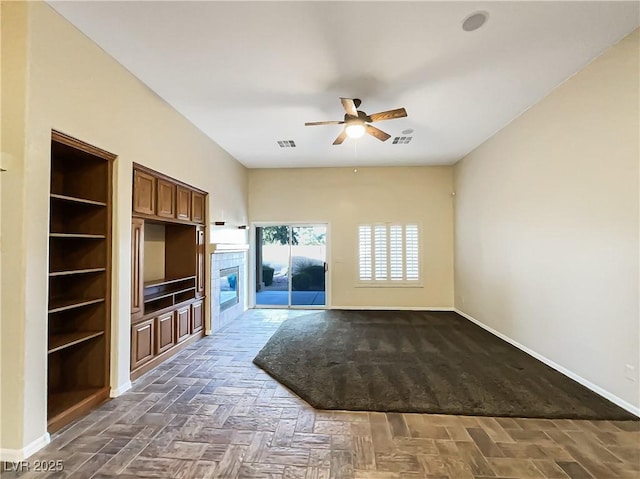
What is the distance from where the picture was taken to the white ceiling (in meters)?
2.39

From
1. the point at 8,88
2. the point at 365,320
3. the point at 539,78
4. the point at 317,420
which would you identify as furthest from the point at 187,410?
the point at 539,78

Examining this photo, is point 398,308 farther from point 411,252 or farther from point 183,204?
point 183,204

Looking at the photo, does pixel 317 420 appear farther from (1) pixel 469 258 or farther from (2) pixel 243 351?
(1) pixel 469 258

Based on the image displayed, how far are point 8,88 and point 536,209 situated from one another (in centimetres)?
528

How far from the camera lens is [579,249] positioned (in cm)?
323

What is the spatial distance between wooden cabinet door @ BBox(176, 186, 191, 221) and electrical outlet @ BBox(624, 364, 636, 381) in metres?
5.13

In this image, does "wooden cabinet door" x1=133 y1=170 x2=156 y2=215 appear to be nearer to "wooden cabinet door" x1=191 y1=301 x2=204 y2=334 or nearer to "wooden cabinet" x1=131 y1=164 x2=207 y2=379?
"wooden cabinet" x1=131 y1=164 x2=207 y2=379

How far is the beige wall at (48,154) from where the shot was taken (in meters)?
2.13

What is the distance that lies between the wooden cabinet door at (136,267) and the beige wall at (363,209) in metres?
3.91

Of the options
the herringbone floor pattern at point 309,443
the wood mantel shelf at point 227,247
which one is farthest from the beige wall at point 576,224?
the wood mantel shelf at point 227,247

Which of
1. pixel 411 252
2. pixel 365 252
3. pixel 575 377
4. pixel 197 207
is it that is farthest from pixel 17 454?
pixel 411 252

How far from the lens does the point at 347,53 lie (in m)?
2.89

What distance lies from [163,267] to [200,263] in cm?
58

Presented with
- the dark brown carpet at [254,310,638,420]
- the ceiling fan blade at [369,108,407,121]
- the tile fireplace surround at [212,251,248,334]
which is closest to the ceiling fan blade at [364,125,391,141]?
the ceiling fan blade at [369,108,407,121]
